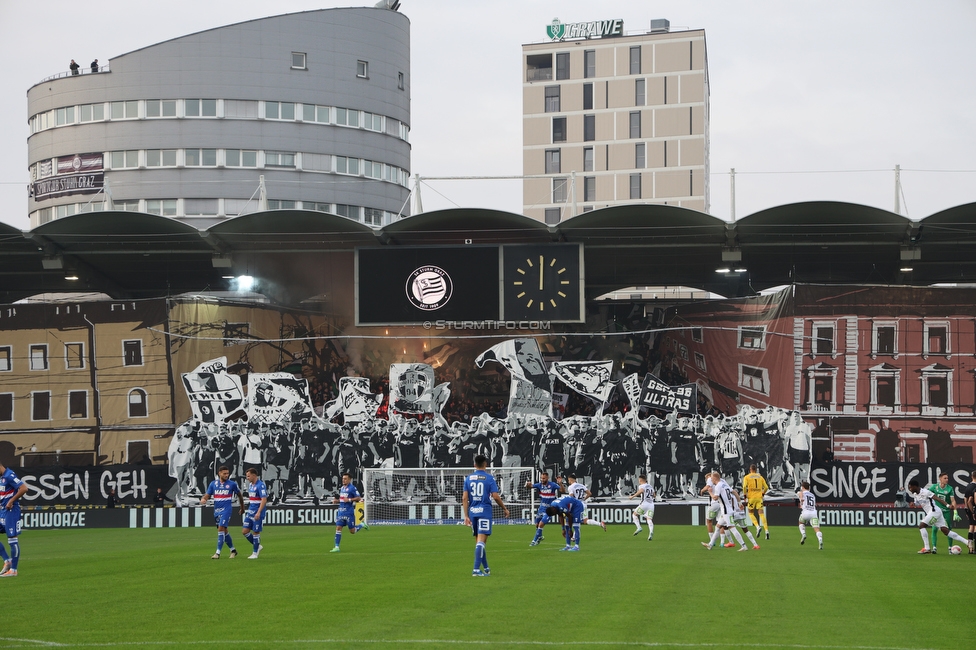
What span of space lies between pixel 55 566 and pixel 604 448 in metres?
22.4

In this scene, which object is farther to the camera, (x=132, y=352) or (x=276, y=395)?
(x=132, y=352)

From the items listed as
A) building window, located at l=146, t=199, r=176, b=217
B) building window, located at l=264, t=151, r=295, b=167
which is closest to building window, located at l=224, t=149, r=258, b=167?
building window, located at l=264, t=151, r=295, b=167

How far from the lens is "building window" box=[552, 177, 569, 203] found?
327 feet

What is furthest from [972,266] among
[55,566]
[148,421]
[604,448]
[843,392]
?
[55,566]

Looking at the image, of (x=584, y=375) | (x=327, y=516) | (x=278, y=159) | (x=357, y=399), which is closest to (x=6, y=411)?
(x=357, y=399)

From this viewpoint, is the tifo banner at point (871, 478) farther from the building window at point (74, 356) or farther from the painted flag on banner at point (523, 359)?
the building window at point (74, 356)

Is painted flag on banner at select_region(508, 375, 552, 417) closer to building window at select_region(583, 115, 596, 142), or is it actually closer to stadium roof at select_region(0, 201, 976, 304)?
stadium roof at select_region(0, 201, 976, 304)

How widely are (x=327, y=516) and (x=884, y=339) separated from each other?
20.8m

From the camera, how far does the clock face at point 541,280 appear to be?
39.5 metres

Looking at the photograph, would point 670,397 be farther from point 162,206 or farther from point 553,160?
point 553,160

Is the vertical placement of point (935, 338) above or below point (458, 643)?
above

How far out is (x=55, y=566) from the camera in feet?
68.2

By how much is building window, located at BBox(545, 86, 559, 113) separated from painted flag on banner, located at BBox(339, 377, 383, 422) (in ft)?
225

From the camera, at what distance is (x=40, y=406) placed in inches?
1640
